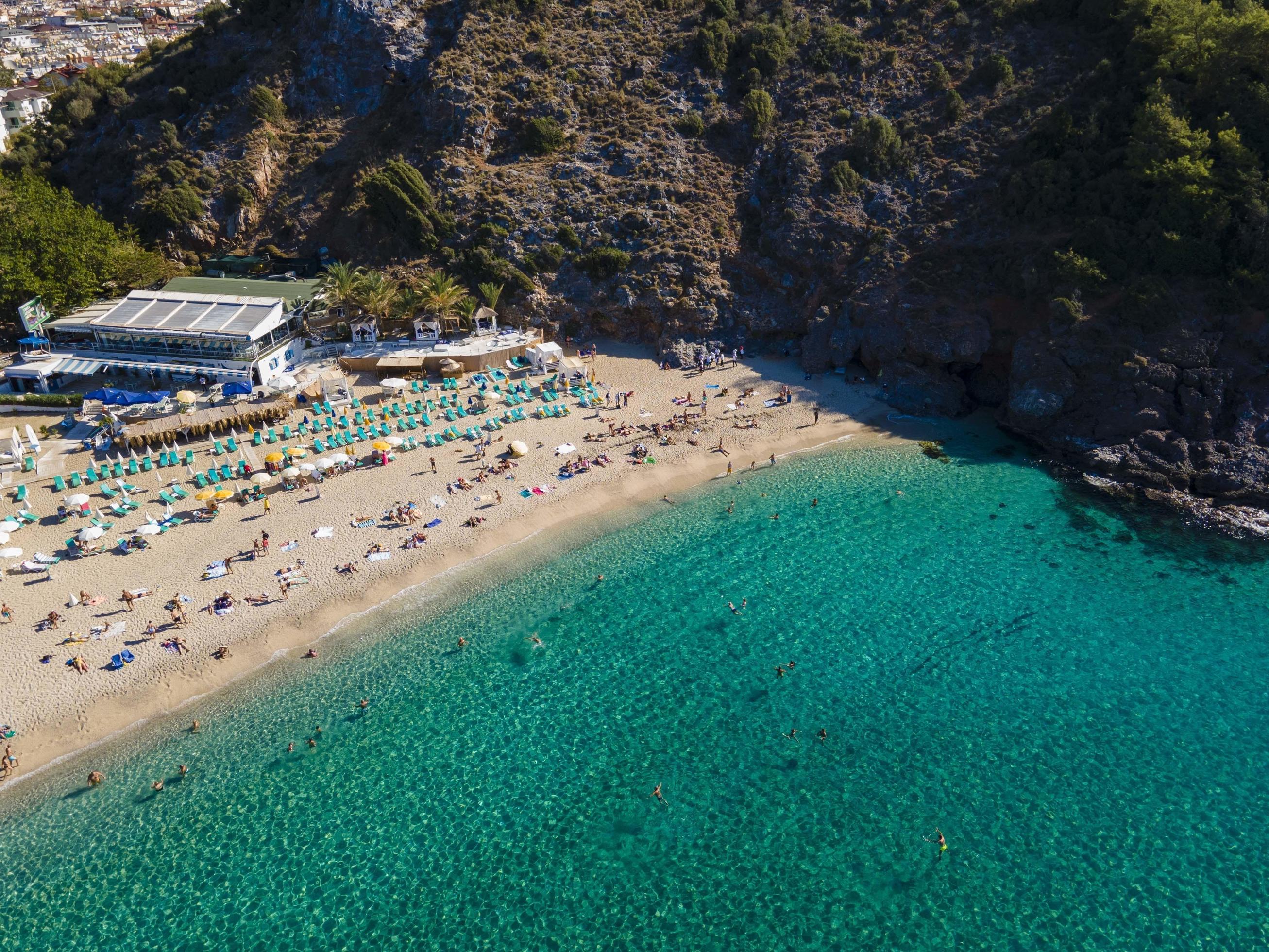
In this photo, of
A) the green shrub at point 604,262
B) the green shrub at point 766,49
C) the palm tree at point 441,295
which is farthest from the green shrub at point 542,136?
the green shrub at point 766,49

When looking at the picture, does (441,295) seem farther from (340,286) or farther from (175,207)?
(175,207)

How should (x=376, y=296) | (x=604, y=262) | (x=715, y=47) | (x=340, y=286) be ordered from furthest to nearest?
(x=715, y=47) < (x=604, y=262) < (x=376, y=296) < (x=340, y=286)

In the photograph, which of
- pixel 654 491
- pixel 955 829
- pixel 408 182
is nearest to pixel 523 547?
pixel 654 491

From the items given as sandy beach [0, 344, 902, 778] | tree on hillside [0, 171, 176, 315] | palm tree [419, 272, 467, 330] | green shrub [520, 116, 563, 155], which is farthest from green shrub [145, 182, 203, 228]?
green shrub [520, 116, 563, 155]

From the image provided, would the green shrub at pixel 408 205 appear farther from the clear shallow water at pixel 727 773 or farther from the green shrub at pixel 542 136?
the clear shallow water at pixel 727 773

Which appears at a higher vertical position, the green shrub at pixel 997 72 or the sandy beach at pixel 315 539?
the green shrub at pixel 997 72

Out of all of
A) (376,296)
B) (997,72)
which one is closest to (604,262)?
(376,296)
